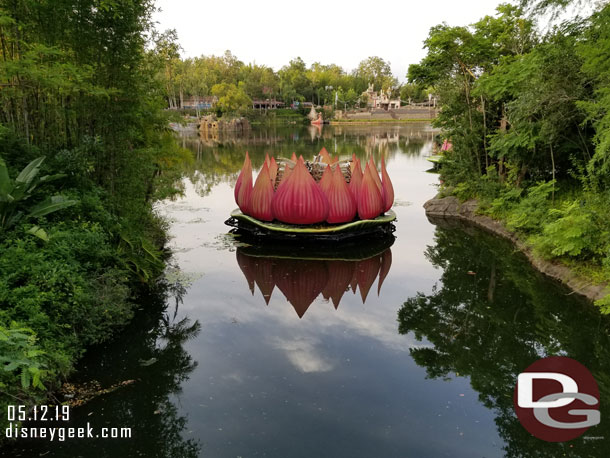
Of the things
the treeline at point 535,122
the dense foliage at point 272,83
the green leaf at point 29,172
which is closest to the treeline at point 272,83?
the dense foliage at point 272,83

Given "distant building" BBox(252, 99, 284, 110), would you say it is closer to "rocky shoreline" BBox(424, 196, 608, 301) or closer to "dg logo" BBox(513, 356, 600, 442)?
"rocky shoreline" BBox(424, 196, 608, 301)

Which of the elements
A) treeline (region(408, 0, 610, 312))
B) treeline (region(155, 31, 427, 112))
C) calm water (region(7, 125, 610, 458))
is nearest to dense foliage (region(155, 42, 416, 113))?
treeline (region(155, 31, 427, 112))

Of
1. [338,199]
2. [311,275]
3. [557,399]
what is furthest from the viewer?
[338,199]

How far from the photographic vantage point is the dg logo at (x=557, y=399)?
12.5 feet

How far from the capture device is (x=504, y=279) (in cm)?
713

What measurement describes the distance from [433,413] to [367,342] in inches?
53.0

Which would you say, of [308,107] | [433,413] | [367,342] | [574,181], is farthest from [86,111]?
[308,107]

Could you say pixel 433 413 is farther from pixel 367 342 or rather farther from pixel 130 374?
pixel 130 374

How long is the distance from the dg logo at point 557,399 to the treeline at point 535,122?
49.9 inches

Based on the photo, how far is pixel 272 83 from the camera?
5709 cm

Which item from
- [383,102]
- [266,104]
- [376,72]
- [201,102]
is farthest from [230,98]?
[376,72]

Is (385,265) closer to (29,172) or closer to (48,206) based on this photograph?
(48,206)

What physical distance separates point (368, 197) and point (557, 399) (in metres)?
5.17

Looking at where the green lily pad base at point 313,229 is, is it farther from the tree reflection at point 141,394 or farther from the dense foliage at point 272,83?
the dense foliage at point 272,83
